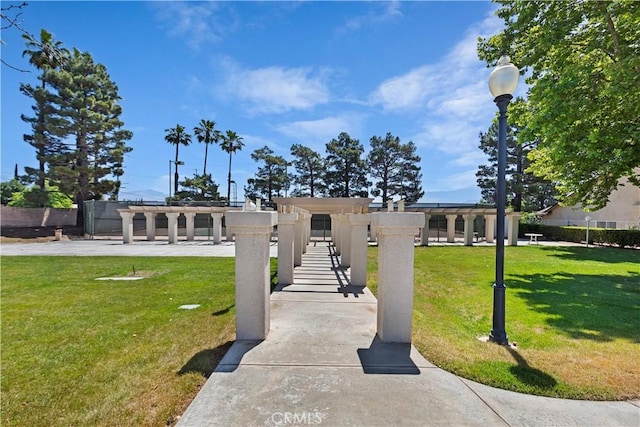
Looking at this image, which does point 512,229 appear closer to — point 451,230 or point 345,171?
point 451,230

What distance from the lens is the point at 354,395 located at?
9.91 ft

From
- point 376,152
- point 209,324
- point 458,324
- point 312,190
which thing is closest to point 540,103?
point 458,324

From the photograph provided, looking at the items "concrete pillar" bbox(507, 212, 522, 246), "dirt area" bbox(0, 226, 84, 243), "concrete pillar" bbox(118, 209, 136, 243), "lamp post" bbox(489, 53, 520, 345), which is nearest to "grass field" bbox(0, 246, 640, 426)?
"lamp post" bbox(489, 53, 520, 345)

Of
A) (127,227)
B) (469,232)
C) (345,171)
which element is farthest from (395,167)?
(127,227)

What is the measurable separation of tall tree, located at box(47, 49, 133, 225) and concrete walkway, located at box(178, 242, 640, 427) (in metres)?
33.5

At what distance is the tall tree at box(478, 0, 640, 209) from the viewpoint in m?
7.27

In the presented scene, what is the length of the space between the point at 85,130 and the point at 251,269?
33.8 metres

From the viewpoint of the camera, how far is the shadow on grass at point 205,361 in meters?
3.47

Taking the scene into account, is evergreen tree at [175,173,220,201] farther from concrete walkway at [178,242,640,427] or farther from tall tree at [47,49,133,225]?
concrete walkway at [178,242,640,427]

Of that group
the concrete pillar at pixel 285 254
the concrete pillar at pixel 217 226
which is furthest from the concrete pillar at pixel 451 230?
the concrete pillar at pixel 285 254

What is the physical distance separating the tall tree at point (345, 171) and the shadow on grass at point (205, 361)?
35.4 metres

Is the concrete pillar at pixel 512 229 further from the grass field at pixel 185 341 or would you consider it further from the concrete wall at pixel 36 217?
the concrete wall at pixel 36 217

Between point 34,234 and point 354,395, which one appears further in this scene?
point 34,234

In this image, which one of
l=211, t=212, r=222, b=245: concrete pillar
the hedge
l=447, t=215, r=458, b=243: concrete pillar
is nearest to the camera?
the hedge
